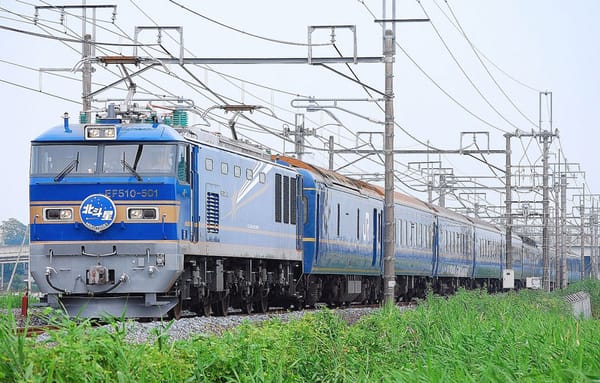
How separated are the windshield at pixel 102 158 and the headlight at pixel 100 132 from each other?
6.0 inches

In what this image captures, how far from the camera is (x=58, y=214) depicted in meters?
18.9

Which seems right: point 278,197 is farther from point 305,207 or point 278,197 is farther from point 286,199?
point 305,207

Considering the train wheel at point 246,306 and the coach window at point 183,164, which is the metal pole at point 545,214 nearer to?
the train wheel at point 246,306

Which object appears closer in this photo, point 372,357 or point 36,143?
point 372,357

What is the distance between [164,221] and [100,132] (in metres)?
1.86

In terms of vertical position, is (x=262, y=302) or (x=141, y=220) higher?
(x=141, y=220)

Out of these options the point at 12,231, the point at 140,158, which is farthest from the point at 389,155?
the point at 12,231

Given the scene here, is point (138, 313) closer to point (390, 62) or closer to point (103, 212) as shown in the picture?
point (103, 212)

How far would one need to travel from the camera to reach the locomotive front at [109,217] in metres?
18.6

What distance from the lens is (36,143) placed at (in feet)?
63.0

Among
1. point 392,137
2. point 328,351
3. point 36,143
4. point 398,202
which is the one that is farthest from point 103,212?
point 398,202

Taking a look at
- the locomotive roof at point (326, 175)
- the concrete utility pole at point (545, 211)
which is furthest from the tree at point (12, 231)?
the locomotive roof at point (326, 175)

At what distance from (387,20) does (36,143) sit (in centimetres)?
1017

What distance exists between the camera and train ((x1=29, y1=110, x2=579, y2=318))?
18.7 m
